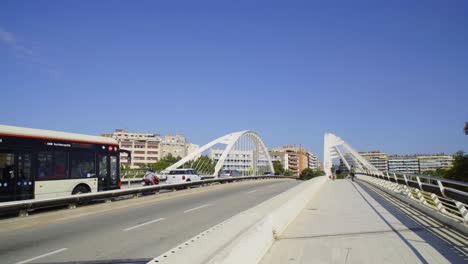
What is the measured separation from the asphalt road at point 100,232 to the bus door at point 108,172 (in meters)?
3.56

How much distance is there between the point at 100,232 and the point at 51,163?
765cm

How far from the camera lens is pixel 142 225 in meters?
11.2

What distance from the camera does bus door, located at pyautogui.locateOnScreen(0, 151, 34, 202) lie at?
14039mm

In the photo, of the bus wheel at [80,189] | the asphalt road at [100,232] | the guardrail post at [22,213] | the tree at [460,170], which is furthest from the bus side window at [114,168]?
the tree at [460,170]

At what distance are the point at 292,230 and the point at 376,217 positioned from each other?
3848mm

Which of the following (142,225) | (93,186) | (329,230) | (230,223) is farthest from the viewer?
(93,186)

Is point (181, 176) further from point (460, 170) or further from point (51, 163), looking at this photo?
point (460, 170)

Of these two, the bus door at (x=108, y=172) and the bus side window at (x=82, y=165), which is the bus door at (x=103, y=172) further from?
the bus side window at (x=82, y=165)

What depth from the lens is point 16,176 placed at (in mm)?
14547

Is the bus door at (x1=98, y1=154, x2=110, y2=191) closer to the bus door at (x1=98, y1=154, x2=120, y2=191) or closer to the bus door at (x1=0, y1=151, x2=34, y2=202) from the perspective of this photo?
the bus door at (x1=98, y1=154, x2=120, y2=191)

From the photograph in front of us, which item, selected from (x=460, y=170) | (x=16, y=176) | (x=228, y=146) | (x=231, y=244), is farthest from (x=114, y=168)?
(x=228, y=146)

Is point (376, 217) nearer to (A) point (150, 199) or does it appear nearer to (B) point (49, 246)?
(B) point (49, 246)

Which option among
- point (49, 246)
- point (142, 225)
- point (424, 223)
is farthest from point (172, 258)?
point (424, 223)

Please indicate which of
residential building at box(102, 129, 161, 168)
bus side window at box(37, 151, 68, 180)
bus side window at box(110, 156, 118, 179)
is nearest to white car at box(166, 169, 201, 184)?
bus side window at box(110, 156, 118, 179)
